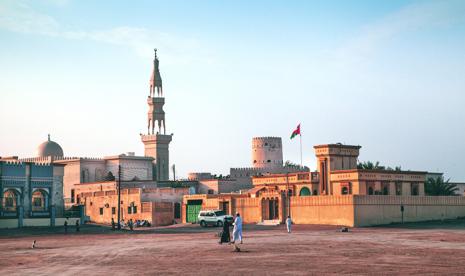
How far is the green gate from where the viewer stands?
75812 millimetres

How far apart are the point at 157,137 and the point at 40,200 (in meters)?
41.0

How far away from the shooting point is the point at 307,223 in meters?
62.2

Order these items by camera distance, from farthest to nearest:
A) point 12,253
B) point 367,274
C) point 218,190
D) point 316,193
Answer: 1. point 218,190
2. point 316,193
3. point 12,253
4. point 367,274

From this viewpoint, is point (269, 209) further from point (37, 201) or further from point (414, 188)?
point (37, 201)

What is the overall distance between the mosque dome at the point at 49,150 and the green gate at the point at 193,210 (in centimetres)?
3401

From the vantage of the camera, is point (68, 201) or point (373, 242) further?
point (68, 201)

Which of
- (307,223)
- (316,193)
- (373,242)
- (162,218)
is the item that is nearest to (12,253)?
(373,242)

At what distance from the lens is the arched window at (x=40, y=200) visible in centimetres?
7056

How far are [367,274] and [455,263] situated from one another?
4.61 metres

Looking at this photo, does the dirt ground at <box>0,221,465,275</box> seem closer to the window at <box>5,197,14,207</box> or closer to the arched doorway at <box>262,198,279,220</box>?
the arched doorway at <box>262,198,279,220</box>

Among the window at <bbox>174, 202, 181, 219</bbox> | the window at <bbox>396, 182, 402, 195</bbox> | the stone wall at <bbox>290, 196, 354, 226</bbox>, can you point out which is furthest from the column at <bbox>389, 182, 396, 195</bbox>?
the window at <bbox>174, 202, 181, 219</bbox>

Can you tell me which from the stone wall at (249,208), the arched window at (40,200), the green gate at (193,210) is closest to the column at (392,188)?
the stone wall at (249,208)

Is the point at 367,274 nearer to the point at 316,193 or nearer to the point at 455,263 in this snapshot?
the point at 455,263

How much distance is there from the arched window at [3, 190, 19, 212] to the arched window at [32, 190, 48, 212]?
221 centimetres
